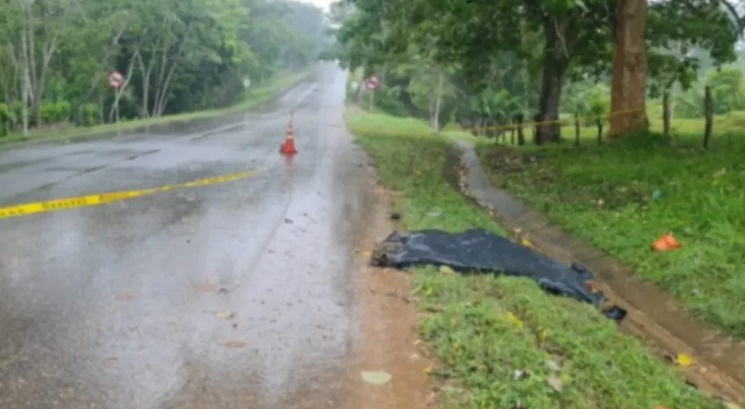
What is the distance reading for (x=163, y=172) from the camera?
1505cm

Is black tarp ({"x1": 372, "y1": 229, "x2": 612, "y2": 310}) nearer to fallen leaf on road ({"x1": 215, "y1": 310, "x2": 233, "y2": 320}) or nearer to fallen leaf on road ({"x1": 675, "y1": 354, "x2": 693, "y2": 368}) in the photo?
fallen leaf on road ({"x1": 675, "y1": 354, "x2": 693, "y2": 368})

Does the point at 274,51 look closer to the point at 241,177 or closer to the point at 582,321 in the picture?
the point at 241,177

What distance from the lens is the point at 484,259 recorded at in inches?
323

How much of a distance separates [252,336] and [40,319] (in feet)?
5.21

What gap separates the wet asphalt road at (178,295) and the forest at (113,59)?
60.2 feet

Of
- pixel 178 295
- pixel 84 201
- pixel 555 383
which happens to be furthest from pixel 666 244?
pixel 84 201

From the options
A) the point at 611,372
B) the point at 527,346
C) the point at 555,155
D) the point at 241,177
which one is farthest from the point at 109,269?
the point at 555,155

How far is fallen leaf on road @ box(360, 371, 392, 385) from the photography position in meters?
5.08

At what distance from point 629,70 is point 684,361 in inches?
471

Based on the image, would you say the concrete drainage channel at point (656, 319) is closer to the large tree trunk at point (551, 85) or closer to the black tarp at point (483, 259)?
the black tarp at point (483, 259)

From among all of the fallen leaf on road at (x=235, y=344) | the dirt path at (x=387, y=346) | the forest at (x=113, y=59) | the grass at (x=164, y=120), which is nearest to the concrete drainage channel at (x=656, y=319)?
the dirt path at (x=387, y=346)

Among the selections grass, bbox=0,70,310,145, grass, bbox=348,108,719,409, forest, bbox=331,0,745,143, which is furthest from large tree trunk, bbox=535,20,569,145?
grass, bbox=348,108,719,409

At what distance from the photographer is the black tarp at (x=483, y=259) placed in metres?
7.93

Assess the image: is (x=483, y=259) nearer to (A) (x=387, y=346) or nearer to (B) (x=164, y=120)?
(A) (x=387, y=346)
